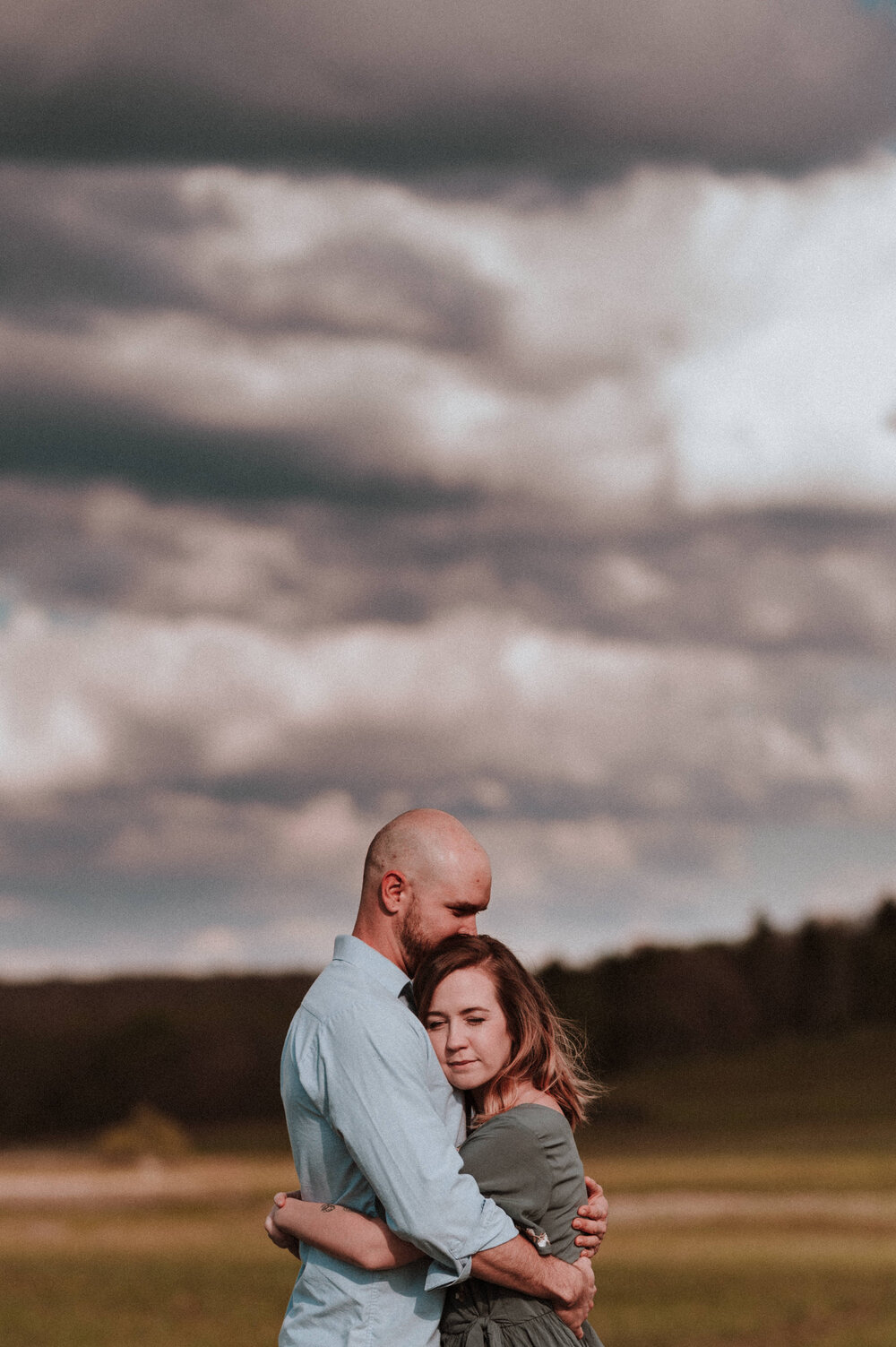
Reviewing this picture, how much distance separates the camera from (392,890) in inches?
174

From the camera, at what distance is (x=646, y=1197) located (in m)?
34.8

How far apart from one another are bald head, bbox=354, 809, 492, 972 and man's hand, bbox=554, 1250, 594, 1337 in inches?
36.6

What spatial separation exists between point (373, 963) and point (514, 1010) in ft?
1.44

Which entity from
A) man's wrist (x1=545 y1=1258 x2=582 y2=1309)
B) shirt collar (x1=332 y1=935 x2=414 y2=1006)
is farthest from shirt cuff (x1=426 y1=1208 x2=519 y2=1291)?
shirt collar (x1=332 y1=935 x2=414 y2=1006)

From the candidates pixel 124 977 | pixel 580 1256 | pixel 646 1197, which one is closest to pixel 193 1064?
pixel 124 977

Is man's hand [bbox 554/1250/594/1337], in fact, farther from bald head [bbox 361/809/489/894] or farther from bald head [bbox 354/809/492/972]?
bald head [bbox 361/809/489/894]

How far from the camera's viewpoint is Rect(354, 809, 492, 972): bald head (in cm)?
439

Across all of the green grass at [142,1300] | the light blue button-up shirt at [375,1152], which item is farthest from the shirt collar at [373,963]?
the green grass at [142,1300]

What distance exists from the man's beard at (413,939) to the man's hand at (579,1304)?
92 cm

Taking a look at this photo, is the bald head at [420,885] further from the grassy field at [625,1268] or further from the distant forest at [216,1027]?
the distant forest at [216,1027]

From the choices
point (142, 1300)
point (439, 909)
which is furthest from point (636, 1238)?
point (439, 909)

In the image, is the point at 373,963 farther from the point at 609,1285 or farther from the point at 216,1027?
the point at 216,1027

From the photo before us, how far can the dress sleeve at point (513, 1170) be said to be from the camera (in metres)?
4.26

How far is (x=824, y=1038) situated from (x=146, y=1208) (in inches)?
1652
